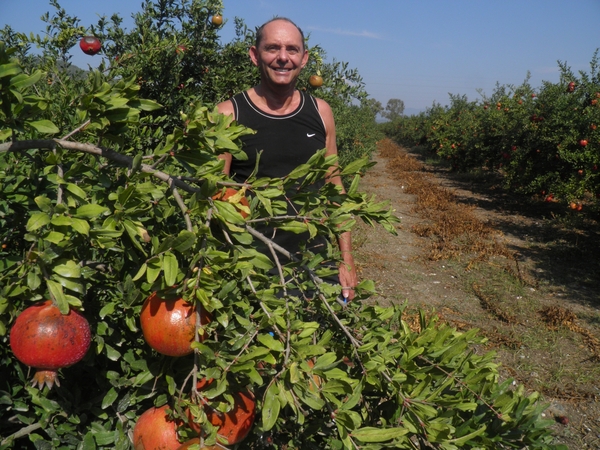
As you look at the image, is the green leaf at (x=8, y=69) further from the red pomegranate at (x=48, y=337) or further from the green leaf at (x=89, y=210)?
the red pomegranate at (x=48, y=337)

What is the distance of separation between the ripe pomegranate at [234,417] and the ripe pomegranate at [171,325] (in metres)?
0.10

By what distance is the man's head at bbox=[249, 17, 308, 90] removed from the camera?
86.5 inches

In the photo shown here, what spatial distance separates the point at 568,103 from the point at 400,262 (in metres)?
5.55

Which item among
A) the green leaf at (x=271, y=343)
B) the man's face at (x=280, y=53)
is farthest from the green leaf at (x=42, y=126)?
the man's face at (x=280, y=53)

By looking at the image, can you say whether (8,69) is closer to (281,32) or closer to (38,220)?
(38,220)

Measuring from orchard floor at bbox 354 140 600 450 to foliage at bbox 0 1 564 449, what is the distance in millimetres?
1465

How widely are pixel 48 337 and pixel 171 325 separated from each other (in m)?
0.21

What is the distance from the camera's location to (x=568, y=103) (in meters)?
9.59

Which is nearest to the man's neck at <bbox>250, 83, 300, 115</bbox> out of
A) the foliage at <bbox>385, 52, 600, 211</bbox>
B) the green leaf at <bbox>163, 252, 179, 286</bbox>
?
the green leaf at <bbox>163, 252, 179, 286</bbox>

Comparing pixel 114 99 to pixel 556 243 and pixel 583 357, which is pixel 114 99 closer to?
pixel 583 357

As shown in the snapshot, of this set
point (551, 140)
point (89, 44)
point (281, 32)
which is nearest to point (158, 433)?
point (281, 32)

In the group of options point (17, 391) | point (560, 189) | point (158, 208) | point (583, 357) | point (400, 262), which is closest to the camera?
point (158, 208)

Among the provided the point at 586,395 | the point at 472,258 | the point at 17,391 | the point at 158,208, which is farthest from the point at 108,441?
the point at 472,258

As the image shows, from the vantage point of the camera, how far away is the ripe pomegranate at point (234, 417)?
953 millimetres
